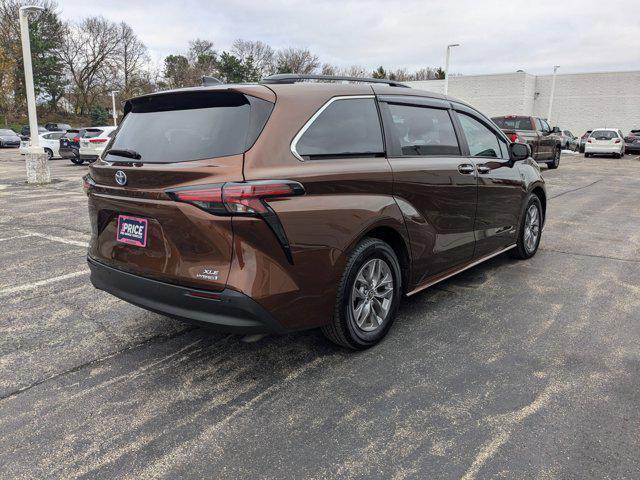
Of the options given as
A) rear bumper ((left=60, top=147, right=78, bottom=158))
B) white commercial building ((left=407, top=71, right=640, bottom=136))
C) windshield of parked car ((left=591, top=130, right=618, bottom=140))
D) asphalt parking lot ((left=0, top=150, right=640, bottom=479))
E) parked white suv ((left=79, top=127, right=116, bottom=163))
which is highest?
white commercial building ((left=407, top=71, right=640, bottom=136))

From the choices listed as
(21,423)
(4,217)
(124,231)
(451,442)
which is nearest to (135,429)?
(21,423)

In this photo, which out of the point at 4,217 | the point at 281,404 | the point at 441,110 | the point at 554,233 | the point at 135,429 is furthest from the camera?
the point at 4,217

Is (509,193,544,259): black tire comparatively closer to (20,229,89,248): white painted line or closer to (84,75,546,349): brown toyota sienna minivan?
(84,75,546,349): brown toyota sienna minivan

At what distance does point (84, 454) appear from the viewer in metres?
2.42

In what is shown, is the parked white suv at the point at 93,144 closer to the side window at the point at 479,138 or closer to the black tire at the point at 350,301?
the side window at the point at 479,138

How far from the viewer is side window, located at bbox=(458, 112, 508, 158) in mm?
4531

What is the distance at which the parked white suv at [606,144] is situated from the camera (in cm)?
2527

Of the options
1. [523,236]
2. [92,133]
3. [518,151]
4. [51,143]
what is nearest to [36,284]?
[518,151]

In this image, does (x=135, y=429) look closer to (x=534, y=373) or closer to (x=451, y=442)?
(x=451, y=442)

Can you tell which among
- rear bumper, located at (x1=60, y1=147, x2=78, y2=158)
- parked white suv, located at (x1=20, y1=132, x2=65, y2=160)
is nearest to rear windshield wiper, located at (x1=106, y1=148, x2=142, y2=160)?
rear bumper, located at (x1=60, y1=147, x2=78, y2=158)

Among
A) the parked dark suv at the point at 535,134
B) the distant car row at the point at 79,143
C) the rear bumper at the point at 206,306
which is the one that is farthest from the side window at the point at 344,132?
the distant car row at the point at 79,143

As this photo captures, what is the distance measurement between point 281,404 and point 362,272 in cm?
103

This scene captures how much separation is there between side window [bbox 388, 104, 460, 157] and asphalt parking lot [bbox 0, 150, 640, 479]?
1.35 meters

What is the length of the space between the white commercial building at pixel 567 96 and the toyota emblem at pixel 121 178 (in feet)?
148
